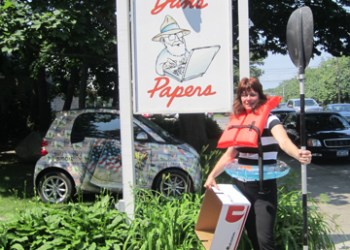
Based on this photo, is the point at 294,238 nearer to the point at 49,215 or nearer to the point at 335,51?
the point at 49,215

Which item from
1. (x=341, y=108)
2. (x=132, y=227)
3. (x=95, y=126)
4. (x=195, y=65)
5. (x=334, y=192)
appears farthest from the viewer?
(x=341, y=108)

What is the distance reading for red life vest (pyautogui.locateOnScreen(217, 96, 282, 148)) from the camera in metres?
3.44

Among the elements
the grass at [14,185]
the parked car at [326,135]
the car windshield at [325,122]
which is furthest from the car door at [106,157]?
the car windshield at [325,122]

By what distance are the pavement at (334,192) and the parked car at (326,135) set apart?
37 centimetres

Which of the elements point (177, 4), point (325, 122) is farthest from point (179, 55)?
point (325, 122)

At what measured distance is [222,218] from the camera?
341 centimetres

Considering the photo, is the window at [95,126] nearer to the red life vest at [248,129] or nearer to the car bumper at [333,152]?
the red life vest at [248,129]

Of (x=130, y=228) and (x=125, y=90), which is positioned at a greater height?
(x=125, y=90)

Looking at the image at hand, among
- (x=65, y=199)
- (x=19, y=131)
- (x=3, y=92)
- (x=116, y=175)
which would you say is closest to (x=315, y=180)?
(x=116, y=175)

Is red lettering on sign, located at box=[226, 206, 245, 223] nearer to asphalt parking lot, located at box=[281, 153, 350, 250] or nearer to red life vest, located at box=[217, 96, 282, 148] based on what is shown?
red life vest, located at box=[217, 96, 282, 148]

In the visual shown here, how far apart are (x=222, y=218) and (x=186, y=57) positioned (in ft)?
6.18

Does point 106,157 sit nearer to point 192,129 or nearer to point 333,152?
point 192,129

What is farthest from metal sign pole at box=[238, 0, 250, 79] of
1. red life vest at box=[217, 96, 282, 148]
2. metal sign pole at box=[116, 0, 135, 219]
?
metal sign pole at box=[116, 0, 135, 219]

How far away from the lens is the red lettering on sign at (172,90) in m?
4.66
